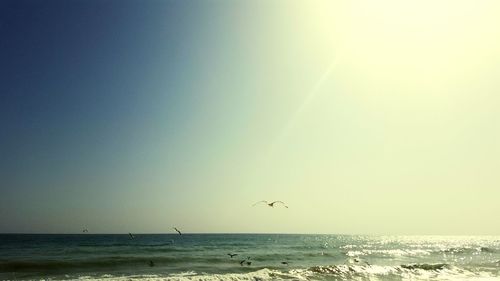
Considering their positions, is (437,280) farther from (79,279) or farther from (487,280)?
(79,279)

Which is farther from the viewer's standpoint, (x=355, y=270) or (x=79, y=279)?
(x=355, y=270)

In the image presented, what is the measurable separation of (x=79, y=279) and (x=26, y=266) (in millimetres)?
10048

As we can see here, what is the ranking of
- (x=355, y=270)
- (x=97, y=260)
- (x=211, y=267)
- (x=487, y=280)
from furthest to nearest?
(x=97, y=260), (x=211, y=267), (x=355, y=270), (x=487, y=280)

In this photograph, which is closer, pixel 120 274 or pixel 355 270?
pixel 120 274

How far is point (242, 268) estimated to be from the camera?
35125 millimetres

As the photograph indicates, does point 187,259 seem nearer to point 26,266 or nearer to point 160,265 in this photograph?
point 160,265

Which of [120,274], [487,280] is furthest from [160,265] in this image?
[487,280]

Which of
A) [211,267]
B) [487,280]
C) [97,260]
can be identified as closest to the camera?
[487,280]

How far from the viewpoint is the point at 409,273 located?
33.7 metres

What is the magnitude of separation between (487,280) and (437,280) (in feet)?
10.9

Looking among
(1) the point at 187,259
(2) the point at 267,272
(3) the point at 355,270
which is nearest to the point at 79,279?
(2) the point at 267,272

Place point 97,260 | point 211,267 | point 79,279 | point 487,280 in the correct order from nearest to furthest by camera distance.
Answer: point 79,279 → point 487,280 → point 211,267 → point 97,260

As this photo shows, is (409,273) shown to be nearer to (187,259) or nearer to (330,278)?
(330,278)

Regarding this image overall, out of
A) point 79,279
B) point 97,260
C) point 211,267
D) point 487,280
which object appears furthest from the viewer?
point 97,260
